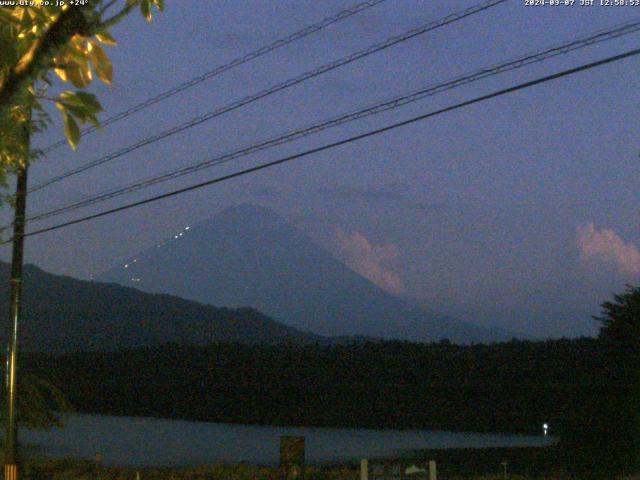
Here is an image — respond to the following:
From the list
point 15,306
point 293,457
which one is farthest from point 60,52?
point 15,306

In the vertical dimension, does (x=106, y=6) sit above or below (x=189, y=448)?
above

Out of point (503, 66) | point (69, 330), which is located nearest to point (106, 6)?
point (503, 66)

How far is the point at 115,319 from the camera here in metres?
116

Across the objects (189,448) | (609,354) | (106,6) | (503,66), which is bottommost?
(189,448)

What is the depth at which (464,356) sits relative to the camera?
5584 cm

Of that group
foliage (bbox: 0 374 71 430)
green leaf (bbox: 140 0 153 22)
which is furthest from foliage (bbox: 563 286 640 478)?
green leaf (bbox: 140 0 153 22)

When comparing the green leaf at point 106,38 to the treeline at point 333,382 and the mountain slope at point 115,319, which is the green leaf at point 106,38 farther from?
the mountain slope at point 115,319

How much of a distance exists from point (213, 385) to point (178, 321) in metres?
56.1

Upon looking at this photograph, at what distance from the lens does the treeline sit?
4784cm

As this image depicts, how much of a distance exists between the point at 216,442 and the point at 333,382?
2046 cm

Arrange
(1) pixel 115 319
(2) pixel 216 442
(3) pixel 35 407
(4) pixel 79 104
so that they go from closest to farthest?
(4) pixel 79 104
(3) pixel 35 407
(2) pixel 216 442
(1) pixel 115 319

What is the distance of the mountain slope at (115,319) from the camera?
105812 mm

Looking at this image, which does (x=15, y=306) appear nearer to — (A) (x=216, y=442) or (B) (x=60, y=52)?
(B) (x=60, y=52)

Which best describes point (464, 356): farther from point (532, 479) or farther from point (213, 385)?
point (532, 479)
